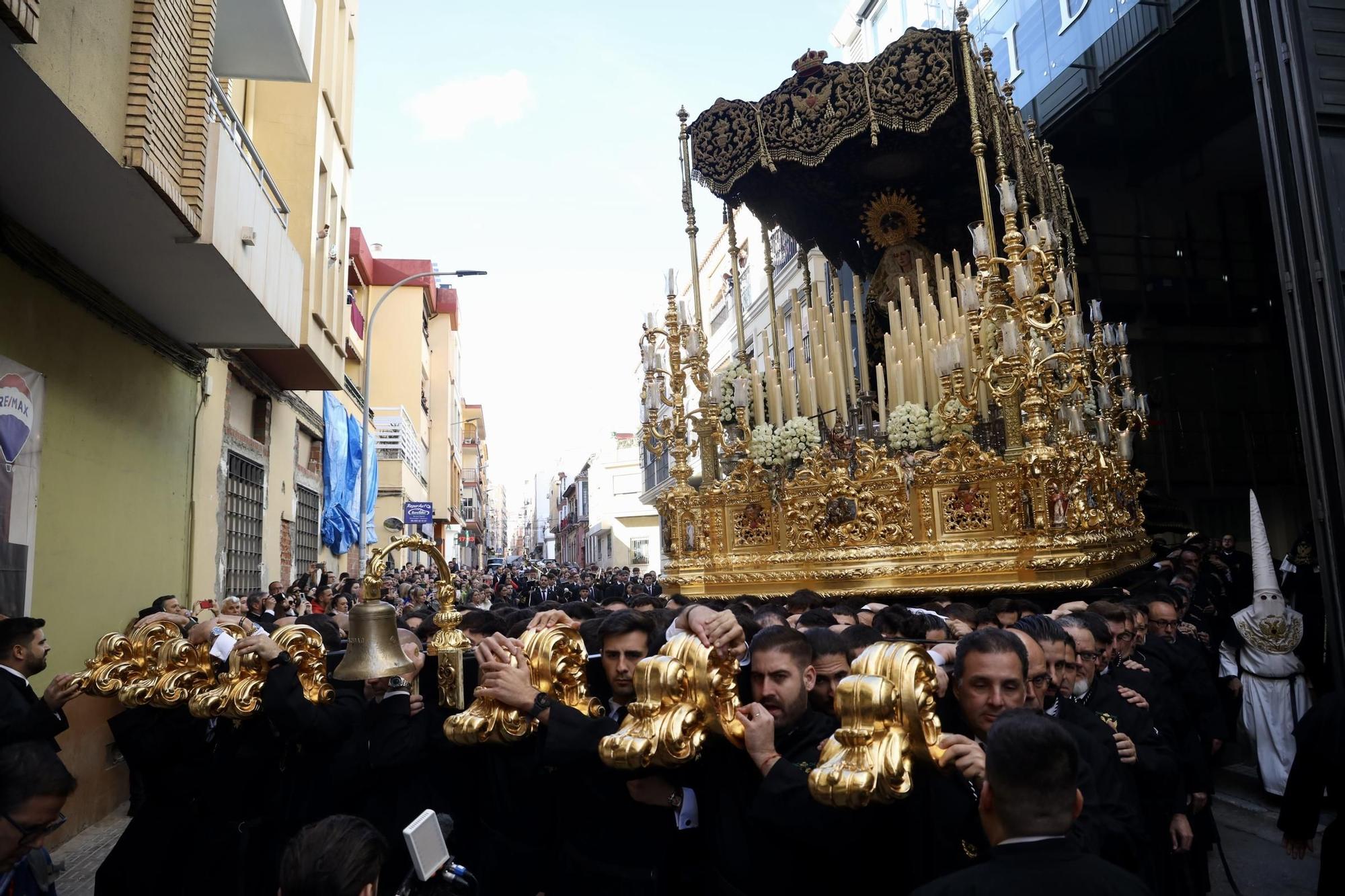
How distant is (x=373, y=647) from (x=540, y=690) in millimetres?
579

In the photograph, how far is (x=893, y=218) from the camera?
13.5 metres

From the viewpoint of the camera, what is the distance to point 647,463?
96.5 ft

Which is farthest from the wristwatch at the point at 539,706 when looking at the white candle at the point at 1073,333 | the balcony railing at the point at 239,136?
the white candle at the point at 1073,333

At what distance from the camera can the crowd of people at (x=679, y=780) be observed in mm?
2207

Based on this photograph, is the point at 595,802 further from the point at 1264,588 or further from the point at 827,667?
the point at 1264,588

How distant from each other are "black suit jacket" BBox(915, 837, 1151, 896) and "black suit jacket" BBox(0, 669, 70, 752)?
10.3 feet

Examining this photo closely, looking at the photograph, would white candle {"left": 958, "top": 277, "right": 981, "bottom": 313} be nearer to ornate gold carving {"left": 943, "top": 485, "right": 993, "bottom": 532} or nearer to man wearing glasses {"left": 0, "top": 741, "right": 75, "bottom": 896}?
ornate gold carving {"left": 943, "top": 485, "right": 993, "bottom": 532}

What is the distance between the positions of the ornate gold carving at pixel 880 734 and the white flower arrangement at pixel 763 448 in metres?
8.00

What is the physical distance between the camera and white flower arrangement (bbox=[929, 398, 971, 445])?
936cm

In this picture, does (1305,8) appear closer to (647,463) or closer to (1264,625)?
(1264,625)

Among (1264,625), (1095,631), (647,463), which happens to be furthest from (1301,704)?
(647,463)

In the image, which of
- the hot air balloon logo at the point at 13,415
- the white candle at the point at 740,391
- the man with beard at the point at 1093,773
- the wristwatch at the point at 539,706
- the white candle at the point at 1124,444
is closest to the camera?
the man with beard at the point at 1093,773

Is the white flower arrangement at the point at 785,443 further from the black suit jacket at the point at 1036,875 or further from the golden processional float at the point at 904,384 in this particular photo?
the black suit jacket at the point at 1036,875

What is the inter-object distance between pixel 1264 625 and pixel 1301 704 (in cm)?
64
